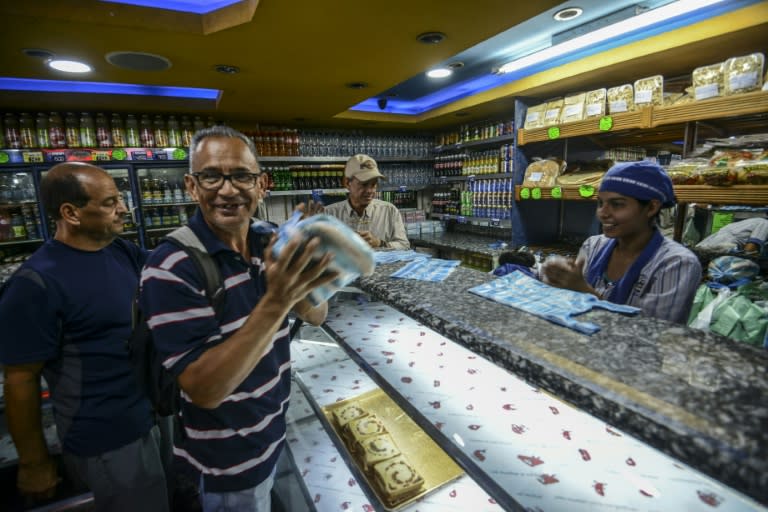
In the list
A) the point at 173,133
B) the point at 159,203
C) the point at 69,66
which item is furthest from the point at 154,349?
the point at 173,133

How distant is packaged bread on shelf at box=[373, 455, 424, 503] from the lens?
4.31 feet

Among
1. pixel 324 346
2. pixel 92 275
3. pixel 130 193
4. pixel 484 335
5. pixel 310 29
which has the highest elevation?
pixel 310 29

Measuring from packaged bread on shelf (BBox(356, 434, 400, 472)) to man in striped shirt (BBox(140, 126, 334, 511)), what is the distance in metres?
0.41

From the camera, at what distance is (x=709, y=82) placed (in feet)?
8.52

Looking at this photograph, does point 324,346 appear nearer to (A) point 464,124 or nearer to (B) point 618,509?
(B) point 618,509

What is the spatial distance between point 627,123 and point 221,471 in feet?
12.3

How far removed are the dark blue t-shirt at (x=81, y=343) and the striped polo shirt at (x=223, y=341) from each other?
19.7 inches

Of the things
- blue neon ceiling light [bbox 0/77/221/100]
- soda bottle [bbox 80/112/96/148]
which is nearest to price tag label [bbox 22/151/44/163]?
soda bottle [bbox 80/112/96/148]

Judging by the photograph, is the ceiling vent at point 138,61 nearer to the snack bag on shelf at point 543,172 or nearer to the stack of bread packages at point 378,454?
the stack of bread packages at point 378,454

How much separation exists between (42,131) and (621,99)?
21.2ft

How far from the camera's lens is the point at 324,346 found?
2402 mm

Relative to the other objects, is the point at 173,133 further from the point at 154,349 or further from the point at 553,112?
the point at 553,112

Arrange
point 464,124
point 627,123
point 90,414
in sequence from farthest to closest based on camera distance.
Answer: point 464,124 < point 627,123 < point 90,414

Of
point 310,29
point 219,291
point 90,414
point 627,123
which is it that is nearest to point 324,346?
point 90,414
